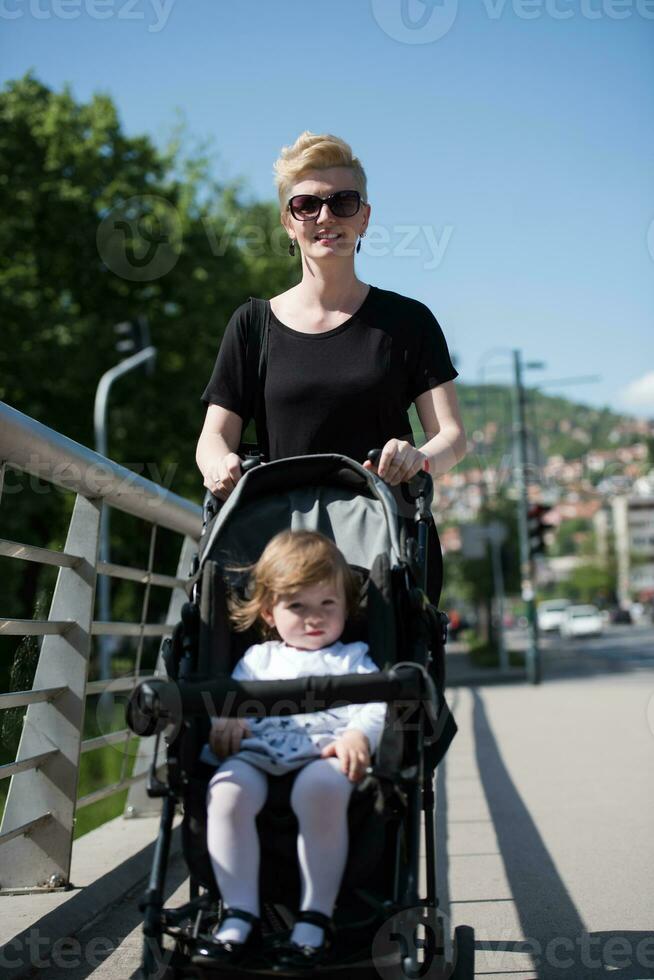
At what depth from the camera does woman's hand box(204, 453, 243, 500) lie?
143 inches

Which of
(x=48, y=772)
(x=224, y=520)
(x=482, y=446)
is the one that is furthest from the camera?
(x=482, y=446)

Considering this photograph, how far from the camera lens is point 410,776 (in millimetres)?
2850

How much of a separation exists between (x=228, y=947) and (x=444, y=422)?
1913 millimetres

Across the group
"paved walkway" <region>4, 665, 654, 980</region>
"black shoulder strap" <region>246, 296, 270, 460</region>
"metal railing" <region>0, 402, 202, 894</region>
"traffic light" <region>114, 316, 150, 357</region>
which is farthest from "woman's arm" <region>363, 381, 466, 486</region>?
"traffic light" <region>114, 316, 150, 357</region>

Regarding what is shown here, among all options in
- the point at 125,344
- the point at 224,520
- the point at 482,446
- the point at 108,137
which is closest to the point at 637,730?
the point at 224,520

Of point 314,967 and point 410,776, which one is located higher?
point 410,776

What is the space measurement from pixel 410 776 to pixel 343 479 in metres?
1.07

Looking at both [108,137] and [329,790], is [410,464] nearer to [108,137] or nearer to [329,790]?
[329,790]

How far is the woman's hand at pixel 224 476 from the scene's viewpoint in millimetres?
3629

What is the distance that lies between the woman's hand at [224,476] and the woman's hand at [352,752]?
1.02 metres

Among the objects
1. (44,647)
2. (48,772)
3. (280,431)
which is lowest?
(48,772)

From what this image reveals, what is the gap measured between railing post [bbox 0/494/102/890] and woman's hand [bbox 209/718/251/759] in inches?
67.8

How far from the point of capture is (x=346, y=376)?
3846 mm

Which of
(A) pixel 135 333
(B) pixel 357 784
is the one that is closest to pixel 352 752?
(B) pixel 357 784
